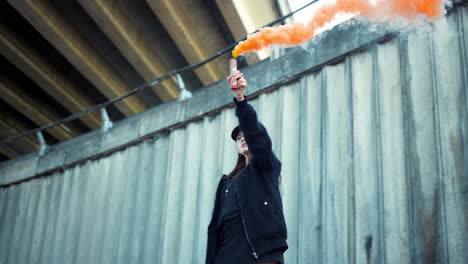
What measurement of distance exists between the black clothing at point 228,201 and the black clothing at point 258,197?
62mm

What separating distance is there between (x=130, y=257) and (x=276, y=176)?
11.5 feet

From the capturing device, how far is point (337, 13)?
530 centimetres

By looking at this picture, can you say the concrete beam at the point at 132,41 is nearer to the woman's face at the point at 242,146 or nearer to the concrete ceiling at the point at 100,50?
the concrete ceiling at the point at 100,50

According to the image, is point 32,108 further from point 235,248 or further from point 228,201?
point 235,248

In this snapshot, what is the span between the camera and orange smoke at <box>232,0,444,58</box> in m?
4.59

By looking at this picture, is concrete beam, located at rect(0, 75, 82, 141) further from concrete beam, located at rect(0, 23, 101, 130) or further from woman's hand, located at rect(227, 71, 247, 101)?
woman's hand, located at rect(227, 71, 247, 101)

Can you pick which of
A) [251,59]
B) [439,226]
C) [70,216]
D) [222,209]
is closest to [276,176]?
[222,209]

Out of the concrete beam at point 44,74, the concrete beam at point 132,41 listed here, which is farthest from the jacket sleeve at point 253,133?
the concrete beam at point 44,74

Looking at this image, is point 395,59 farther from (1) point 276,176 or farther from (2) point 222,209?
(2) point 222,209

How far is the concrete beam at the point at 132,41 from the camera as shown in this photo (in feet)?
27.2

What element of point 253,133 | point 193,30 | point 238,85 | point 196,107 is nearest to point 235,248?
point 253,133

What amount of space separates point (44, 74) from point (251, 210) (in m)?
7.26

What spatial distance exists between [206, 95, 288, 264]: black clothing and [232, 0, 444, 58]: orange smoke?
831 millimetres

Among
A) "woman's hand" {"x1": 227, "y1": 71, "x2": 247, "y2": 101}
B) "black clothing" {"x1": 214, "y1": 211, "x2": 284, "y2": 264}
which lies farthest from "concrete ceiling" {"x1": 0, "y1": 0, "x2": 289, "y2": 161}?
"black clothing" {"x1": 214, "y1": 211, "x2": 284, "y2": 264}
